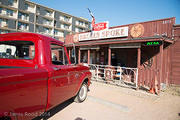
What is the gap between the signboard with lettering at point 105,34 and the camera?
8.04 meters

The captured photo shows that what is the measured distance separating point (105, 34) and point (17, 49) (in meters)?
7.06

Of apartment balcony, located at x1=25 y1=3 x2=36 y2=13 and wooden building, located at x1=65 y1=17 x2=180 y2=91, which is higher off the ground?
apartment balcony, located at x1=25 y1=3 x2=36 y2=13

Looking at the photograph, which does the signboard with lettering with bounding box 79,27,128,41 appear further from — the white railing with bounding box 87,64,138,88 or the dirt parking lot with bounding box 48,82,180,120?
the dirt parking lot with bounding box 48,82,180,120

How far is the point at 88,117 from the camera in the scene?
3.30 m

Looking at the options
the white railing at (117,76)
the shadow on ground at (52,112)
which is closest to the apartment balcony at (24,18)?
the white railing at (117,76)

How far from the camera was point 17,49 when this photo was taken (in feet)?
9.57

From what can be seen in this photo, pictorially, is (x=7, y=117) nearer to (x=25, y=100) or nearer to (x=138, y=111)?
(x=25, y=100)

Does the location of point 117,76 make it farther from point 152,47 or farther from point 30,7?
point 30,7

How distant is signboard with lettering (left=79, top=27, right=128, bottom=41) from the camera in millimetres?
8042

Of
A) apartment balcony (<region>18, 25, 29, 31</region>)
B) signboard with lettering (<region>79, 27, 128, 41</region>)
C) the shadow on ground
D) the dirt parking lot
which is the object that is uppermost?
apartment balcony (<region>18, 25, 29, 31</region>)

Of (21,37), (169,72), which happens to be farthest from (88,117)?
(169,72)

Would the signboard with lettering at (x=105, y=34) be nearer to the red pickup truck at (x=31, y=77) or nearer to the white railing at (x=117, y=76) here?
the white railing at (x=117, y=76)

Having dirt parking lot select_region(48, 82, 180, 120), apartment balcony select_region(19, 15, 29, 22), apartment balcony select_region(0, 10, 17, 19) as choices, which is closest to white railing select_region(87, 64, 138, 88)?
dirt parking lot select_region(48, 82, 180, 120)

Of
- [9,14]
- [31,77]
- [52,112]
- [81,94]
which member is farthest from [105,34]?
[9,14]
